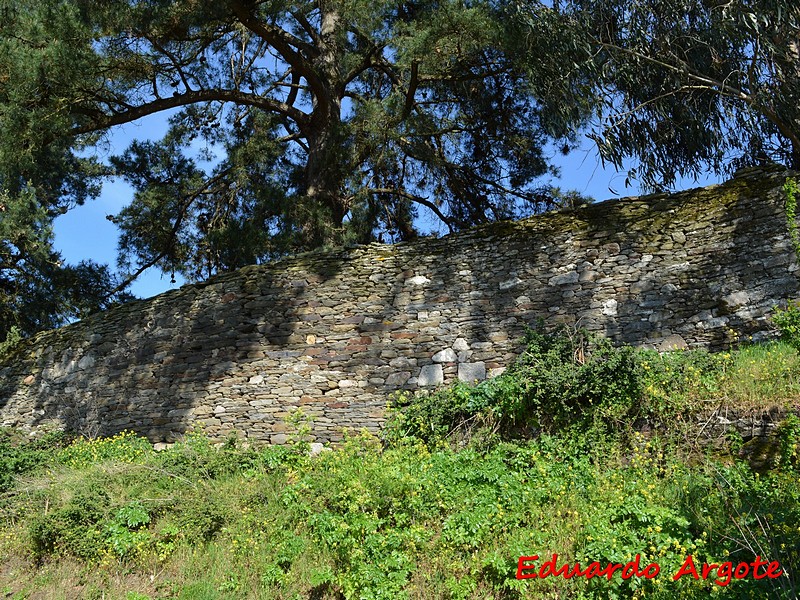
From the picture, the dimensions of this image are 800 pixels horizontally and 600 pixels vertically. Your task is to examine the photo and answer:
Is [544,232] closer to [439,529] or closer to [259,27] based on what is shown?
[439,529]

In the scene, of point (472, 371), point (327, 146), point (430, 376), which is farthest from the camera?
point (327, 146)

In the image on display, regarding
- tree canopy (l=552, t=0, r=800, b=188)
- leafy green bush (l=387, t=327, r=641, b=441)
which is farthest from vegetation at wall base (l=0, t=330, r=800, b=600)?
tree canopy (l=552, t=0, r=800, b=188)

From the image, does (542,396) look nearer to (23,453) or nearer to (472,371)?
(472,371)

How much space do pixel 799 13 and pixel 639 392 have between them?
6.26 metres

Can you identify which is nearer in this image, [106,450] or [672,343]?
[672,343]

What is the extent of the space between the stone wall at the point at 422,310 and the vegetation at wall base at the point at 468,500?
71 centimetres

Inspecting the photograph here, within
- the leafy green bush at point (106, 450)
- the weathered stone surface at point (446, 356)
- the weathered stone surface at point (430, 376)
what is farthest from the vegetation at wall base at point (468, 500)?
the weathered stone surface at point (446, 356)

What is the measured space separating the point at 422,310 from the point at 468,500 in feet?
12.1

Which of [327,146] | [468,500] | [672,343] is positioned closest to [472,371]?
[672,343]

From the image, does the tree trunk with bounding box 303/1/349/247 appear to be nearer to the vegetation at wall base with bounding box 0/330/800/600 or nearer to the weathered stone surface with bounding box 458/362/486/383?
the weathered stone surface with bounding box 458/362/486/383

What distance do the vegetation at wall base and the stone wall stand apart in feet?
2.34

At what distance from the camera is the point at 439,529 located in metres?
5.69

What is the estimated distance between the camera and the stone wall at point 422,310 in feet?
26.7

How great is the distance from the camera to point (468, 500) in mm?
5863
